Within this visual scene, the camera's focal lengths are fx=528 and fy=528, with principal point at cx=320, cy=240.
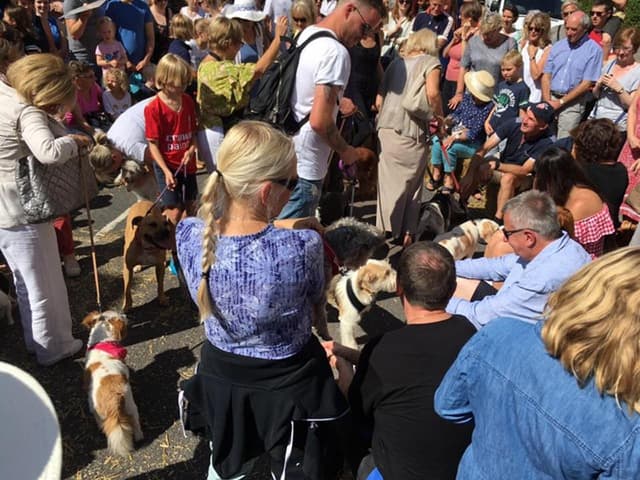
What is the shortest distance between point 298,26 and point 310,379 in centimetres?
440

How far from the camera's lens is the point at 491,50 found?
7.57m

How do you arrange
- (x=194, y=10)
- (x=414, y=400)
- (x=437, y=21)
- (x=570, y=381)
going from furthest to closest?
(x=194, y=10) < (x=437, y=21) < (x=414, y=400) < (x=570, y=381)

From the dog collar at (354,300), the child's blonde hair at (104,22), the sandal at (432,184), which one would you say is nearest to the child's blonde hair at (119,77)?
the child's blonde hair at (104,22)

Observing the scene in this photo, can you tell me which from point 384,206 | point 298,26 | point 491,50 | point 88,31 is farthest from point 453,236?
point 88,31

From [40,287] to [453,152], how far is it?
16.5ft

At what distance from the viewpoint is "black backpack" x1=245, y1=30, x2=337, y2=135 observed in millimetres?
3646

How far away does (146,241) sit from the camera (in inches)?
171

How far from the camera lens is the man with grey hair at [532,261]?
316 centimetres

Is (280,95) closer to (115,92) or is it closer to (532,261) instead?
(532,261)

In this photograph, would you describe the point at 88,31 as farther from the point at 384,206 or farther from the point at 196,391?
the point at 196,391

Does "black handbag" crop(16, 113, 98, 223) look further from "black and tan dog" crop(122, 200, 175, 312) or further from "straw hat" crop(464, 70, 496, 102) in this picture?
"straw hat" crop(464, 70, 496, 102)

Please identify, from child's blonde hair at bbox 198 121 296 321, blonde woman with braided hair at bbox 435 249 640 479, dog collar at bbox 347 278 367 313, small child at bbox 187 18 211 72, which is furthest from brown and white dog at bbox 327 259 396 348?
small child at bbox 187 18 211 72

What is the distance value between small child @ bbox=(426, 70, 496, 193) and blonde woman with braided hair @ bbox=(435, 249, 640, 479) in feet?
16.6

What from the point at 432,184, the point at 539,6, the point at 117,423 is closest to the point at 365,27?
the point at 117,423
